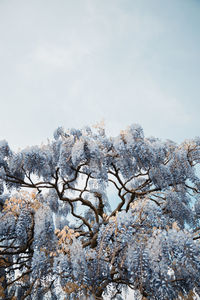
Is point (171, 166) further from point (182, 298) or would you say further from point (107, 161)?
point (182, 298)

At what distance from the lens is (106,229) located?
3045 millimetres

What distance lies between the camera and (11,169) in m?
5.06

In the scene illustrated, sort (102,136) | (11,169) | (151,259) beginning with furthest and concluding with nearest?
(102,136)
(11,169)
(151,259)

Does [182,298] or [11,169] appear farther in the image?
[11,169]

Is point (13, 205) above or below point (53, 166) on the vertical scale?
below

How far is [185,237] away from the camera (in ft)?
8.82

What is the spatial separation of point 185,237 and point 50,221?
7.32ft

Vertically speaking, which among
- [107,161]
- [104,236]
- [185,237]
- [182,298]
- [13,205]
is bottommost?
[182,298]

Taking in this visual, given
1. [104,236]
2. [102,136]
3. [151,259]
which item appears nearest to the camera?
[151,259]

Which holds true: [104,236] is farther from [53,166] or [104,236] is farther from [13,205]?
[53,166]

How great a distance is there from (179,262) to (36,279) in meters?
2.22

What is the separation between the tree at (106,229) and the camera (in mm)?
2621

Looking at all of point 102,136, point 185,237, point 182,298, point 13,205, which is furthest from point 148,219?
point 102,136

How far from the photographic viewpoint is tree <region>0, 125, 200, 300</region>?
2.62 meters
